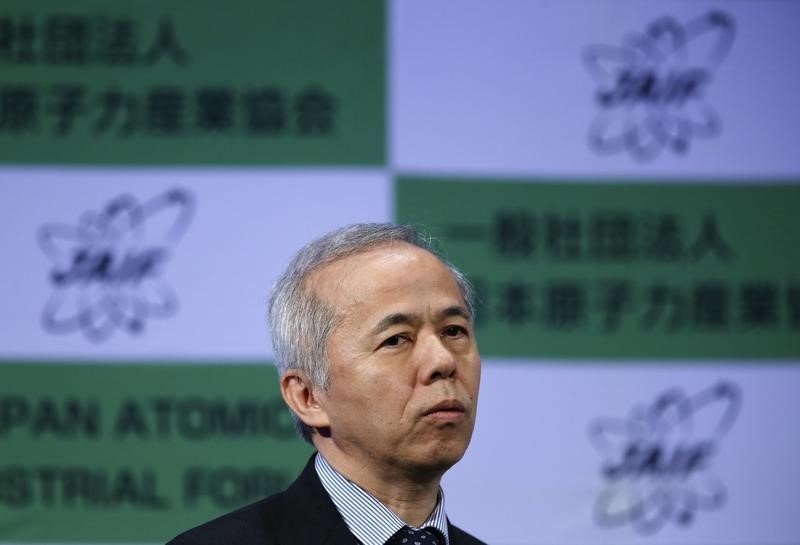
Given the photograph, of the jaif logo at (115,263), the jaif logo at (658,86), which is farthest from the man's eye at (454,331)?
the jaif logo at (658,86)

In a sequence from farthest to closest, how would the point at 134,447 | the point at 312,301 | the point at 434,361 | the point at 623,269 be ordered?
1. the point at 623,269
2. the point at 134,447
3. the point at 312,301
4. the point at 434,361

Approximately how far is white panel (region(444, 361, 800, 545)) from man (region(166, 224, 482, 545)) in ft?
4.07

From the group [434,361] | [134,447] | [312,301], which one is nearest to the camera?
[434,361]

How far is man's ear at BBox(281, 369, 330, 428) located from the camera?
1.72 metres

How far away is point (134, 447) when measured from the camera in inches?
114

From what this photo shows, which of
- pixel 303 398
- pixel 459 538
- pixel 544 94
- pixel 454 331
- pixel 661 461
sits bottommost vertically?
pixel 661 461

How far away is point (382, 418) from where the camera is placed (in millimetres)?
1623

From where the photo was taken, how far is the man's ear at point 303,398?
172 cm

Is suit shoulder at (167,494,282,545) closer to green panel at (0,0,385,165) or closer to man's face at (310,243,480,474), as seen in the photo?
man's face at (310,243,480,474)

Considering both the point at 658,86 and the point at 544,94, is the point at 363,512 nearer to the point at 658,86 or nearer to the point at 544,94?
the point at 544,94

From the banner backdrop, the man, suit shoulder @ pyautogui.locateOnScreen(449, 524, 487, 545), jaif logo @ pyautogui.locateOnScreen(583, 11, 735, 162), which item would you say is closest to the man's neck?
the man

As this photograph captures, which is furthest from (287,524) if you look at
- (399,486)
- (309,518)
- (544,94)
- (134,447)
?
(544,94)

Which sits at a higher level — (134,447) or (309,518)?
(309,518)

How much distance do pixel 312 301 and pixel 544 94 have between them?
1.53 m
